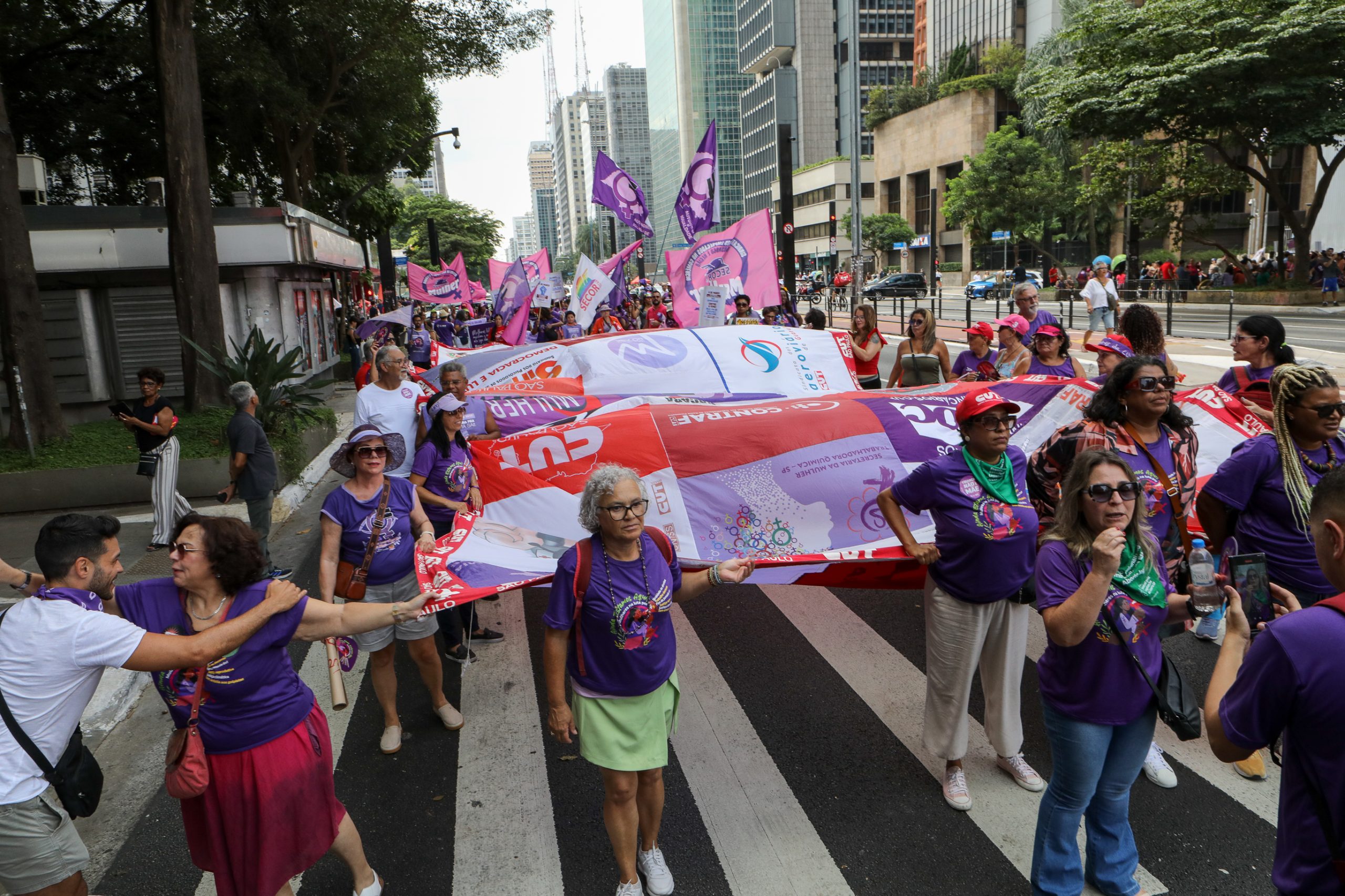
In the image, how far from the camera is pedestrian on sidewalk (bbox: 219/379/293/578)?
7.45m

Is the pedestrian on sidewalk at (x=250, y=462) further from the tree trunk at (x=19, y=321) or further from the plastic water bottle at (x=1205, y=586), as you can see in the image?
→ the plastic water bottle at (x=1205, y=586)

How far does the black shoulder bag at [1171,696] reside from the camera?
305 cm

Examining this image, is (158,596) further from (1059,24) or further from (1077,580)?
(1059,24)

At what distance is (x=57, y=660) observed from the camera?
9.33 feet

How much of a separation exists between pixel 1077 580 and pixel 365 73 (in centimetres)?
2559

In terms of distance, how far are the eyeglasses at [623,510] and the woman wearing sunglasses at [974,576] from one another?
143cm

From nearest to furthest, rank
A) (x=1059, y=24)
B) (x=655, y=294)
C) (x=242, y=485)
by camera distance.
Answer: (x=242, y=485) < (x=655, y=294) < (x=1059, y=24)

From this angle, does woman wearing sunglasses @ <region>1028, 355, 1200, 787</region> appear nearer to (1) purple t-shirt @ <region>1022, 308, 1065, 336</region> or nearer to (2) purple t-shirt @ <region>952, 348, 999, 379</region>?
(1) purple t-shirt @ <region>1022, 308, 1065, 336</region>

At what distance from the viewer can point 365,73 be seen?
24531 mm

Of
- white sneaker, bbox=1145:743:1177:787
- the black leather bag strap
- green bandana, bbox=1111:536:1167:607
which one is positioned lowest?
white sneaker, bbox=1145:743:1177:787

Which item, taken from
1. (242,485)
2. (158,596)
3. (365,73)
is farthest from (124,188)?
(158,596)

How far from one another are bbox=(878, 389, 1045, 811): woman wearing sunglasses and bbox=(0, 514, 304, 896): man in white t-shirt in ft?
8.52

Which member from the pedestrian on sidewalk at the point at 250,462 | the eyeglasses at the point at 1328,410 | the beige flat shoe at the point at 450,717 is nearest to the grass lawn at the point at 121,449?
the pedestrian on sidewalk at the point at 250,462

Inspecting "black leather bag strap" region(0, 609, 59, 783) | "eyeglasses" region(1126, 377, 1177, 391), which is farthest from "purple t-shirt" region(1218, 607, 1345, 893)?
"black leather bag strap" region(0, 609, 59, 783)
